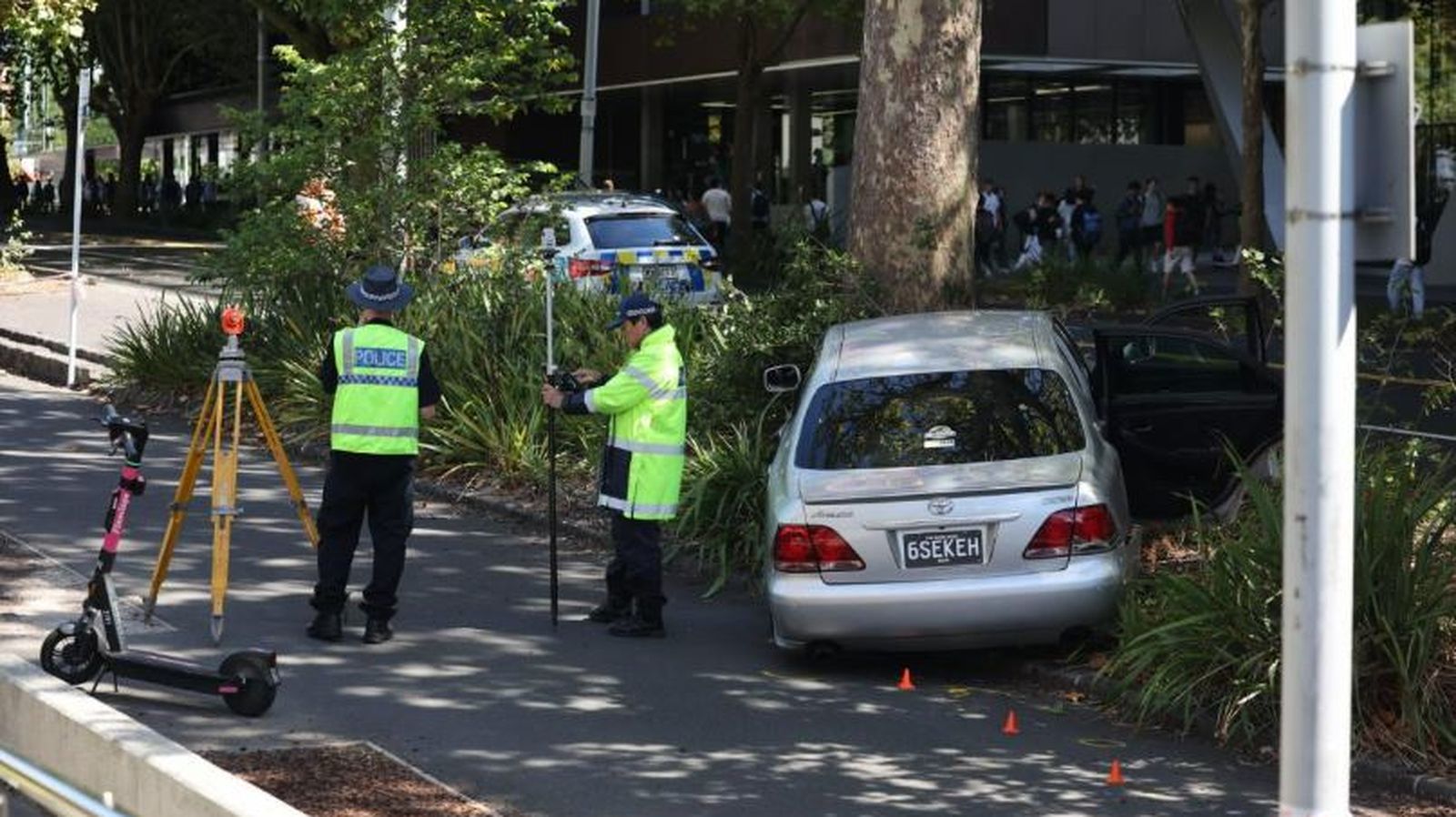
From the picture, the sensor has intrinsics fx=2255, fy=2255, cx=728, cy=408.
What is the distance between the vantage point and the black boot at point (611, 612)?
1093 centimetres

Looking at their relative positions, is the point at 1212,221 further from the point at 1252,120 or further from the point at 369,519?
the point at 369,519

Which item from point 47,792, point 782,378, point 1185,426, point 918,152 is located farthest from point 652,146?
point 47,792

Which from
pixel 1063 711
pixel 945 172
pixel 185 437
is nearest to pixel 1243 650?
pixel 1063 711

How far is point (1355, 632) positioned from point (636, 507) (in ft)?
11.3

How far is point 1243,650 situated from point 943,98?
6074 millimetres

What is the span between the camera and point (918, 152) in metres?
14.2

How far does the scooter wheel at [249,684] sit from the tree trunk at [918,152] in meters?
6.60

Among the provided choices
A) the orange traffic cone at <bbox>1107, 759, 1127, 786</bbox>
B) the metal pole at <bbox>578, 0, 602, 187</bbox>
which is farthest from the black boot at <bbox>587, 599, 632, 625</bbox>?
the metal pole at <bbox>578, 0, 602, 187</bbox>

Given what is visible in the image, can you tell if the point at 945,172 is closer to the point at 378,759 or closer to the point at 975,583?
the point at 975,583

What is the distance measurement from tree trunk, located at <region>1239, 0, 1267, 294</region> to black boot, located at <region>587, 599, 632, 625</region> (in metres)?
13.2

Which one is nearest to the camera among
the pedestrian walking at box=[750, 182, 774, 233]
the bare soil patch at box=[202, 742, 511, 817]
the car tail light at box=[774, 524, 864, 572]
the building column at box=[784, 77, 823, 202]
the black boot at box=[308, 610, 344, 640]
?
the bare soil patch at box=[202, 742, 511, 817]

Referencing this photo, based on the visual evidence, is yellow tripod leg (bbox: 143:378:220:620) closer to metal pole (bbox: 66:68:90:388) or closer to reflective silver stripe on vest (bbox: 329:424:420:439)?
reflective silver stripe on vest (bbox: 329:424:420:439)

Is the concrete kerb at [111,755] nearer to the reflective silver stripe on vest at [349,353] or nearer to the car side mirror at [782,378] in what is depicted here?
the reflective silver stripe on vest at [349,353]

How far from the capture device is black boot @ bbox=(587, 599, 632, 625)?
10930 mm
